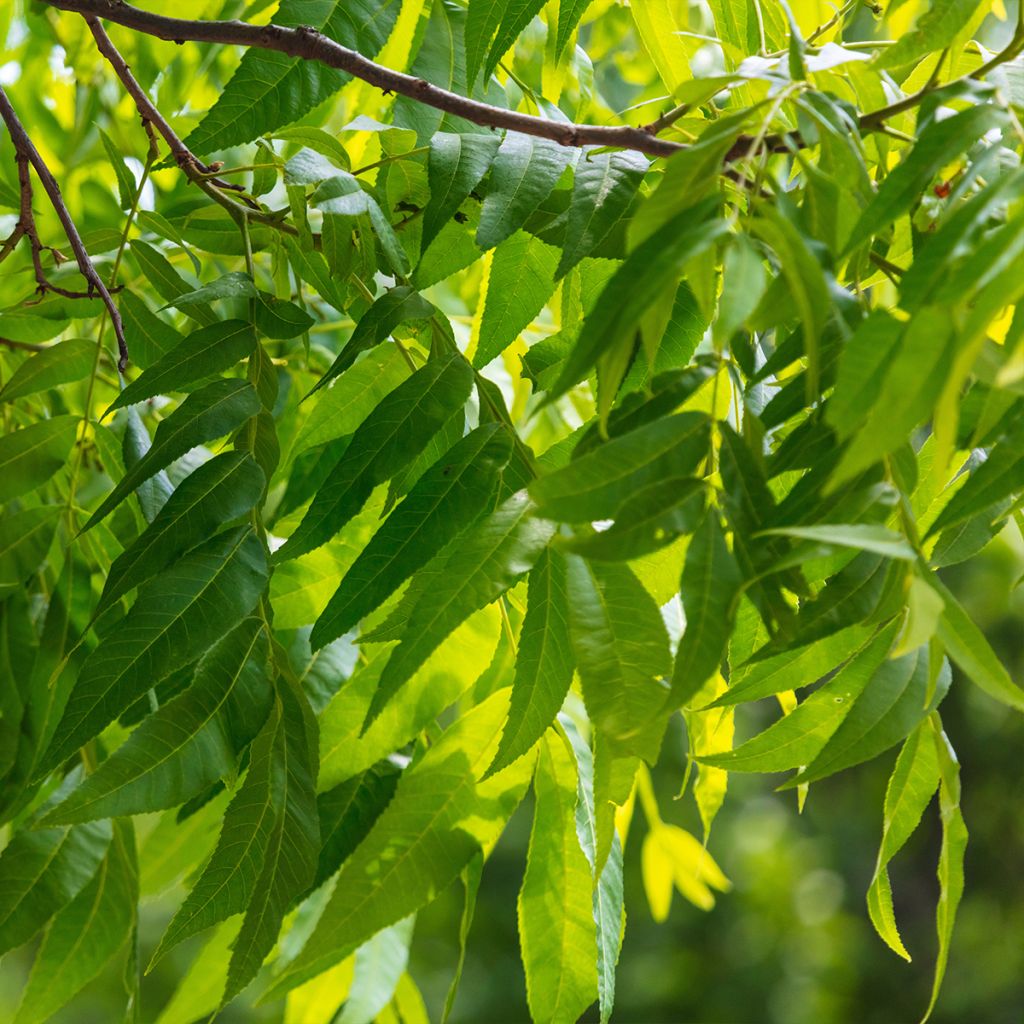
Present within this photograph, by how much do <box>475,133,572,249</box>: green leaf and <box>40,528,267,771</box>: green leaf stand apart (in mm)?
144

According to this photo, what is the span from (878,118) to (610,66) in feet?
2.62

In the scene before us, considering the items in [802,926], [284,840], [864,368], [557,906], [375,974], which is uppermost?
[864,368]

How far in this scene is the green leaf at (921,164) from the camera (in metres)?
0.31

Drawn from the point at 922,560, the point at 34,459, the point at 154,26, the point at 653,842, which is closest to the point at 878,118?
the point at 922,560

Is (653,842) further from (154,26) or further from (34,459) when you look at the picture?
(154,26)

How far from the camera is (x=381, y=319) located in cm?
43

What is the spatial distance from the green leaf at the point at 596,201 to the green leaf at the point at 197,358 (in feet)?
0.43

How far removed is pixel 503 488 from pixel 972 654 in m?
0.18

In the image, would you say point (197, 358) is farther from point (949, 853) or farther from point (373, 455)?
point (949, 853)

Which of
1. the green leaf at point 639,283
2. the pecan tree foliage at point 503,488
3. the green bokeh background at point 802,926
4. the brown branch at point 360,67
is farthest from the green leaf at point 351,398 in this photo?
the green bokeh background at point 802,926

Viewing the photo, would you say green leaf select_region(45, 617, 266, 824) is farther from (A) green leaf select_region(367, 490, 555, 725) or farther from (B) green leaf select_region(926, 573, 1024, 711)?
(B) green leaf select_region(926, 573, 1024, 711)

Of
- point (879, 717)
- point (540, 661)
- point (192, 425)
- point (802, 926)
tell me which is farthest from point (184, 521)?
point (802, 926)

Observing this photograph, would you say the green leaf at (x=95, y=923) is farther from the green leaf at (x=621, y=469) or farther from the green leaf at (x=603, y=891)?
the green leaf at (x=621, y=469)

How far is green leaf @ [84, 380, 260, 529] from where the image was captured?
424 mm
